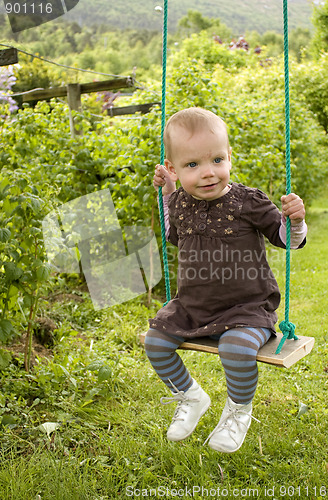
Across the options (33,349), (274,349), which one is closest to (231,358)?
(274,349)

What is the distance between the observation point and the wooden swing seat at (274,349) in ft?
6.00

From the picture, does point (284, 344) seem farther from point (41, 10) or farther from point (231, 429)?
point (41, 10)

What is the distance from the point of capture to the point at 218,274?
2.04 metres

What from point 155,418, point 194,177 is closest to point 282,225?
point 194,177

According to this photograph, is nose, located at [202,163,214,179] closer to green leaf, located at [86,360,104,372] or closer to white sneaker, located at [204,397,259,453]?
white sneaker, located at [204,397,259,453]

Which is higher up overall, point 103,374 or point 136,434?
point 103,374

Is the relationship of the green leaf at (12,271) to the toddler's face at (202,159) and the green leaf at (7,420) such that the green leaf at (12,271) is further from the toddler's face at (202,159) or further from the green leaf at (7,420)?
the toddler's face at (202,159)

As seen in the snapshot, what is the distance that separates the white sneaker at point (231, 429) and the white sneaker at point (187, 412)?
0.12m

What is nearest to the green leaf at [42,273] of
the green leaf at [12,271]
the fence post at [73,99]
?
the green leaf at [12,271]

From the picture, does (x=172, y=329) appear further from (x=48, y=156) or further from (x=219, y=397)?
(x=48, y=156)

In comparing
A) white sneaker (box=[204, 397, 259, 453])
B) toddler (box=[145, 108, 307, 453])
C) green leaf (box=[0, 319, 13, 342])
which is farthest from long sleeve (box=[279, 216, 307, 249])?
green leaf (box=[0, 319, 13, 342])

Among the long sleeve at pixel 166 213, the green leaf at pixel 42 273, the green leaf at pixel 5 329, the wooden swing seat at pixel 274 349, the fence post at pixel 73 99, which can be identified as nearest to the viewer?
the wooden swing seat at pixel 274 349

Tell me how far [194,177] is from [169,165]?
274mm

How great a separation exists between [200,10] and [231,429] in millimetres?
59902
